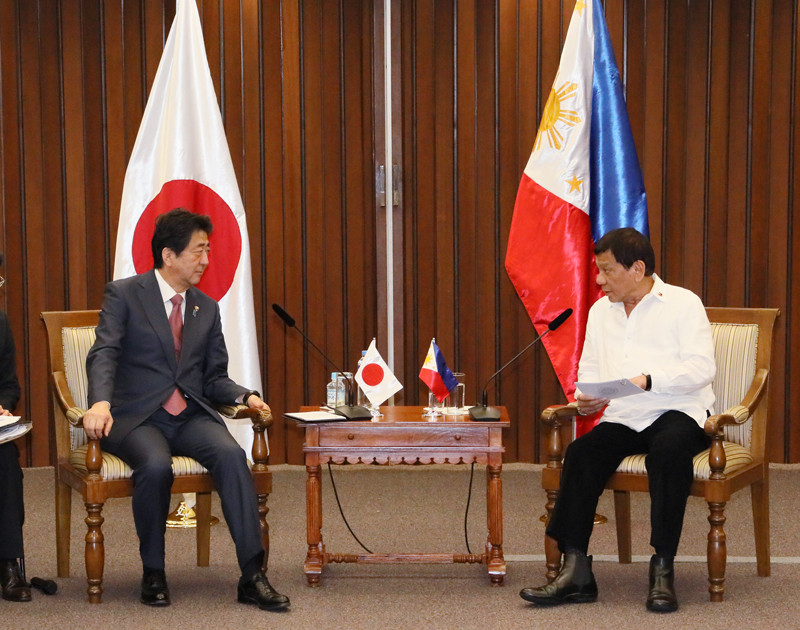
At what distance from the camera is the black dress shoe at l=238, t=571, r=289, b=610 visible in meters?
2.80

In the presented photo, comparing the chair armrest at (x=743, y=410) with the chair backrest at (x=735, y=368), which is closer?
the chair armrest at (x=743, y=410)

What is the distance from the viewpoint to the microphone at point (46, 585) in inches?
117

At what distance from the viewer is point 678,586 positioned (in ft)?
10.0

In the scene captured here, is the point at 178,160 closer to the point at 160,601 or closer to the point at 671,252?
the point at 160,601

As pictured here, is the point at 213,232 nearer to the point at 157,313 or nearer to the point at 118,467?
the point at 157,313

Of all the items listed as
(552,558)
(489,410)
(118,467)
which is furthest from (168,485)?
(552,558)

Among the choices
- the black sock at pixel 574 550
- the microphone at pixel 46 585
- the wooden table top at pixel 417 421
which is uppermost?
the wooden table top at pixel 417 421

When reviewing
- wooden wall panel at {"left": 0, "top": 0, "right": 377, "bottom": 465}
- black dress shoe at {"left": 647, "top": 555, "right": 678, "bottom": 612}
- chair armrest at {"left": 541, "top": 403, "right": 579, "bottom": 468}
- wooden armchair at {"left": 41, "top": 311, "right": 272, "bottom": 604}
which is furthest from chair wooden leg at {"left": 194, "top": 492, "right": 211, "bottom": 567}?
wooden wall panel at {"left": 0, "top": 0, "right": 377, "bottom": 465}

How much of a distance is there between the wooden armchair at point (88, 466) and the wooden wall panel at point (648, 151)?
2128 millimetres

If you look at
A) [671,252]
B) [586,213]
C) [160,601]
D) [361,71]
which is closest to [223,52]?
[361,71]

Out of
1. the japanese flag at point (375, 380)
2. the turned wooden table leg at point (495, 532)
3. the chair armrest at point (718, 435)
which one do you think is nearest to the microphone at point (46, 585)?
the japanese flag at point (375, 380)

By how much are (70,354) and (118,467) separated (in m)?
0.62

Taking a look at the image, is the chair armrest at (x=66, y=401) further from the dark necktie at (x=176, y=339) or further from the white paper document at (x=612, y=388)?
the white paper document at (x=612, y=388)

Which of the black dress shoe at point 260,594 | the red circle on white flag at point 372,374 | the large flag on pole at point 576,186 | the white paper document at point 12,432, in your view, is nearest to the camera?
the white paper document at point 12,432
